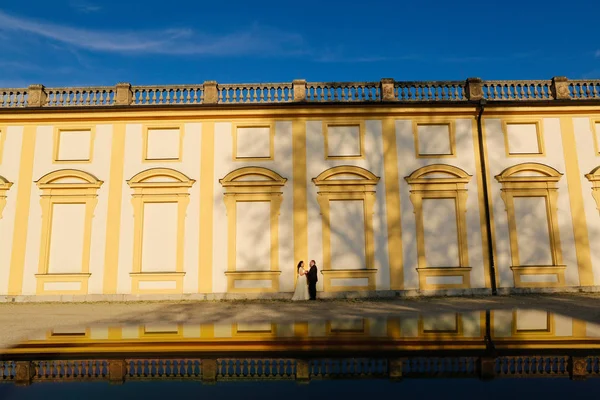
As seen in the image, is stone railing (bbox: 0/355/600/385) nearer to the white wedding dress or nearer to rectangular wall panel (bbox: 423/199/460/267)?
the white wedding dress

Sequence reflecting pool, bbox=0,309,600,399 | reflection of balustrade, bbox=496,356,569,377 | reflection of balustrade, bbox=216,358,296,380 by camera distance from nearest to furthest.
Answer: reflecting pool, bbox=0,309,600,399, reflection of balustrade, bbox=496,356,569,377, reflection of balustrade, bbox=216,358,296,380

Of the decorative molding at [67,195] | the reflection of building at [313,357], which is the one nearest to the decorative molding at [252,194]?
the decorative molding at [67,195]

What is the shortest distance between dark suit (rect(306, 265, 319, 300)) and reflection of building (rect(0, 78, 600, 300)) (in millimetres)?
738

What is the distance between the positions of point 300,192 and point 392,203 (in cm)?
349

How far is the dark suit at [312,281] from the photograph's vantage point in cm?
1535

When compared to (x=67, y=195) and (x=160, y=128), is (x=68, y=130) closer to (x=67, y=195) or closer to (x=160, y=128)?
(x=67, y=195)

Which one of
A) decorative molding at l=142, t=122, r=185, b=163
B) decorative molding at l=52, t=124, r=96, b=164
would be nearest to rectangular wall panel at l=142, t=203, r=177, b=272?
decorative molding at l=142, t=122, r=185, b=163

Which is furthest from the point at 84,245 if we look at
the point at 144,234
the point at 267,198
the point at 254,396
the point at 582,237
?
the point at 582,237

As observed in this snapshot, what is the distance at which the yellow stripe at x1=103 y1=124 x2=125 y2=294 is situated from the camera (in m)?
16.0

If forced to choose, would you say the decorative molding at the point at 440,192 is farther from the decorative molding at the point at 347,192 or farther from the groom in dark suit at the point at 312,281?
the groom in dark suit at the point at 312,281

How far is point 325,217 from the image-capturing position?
1645 centimetres

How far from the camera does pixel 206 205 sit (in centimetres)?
1650

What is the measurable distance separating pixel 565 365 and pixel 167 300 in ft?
47.4

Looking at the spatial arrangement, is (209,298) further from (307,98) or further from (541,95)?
(541,95)
